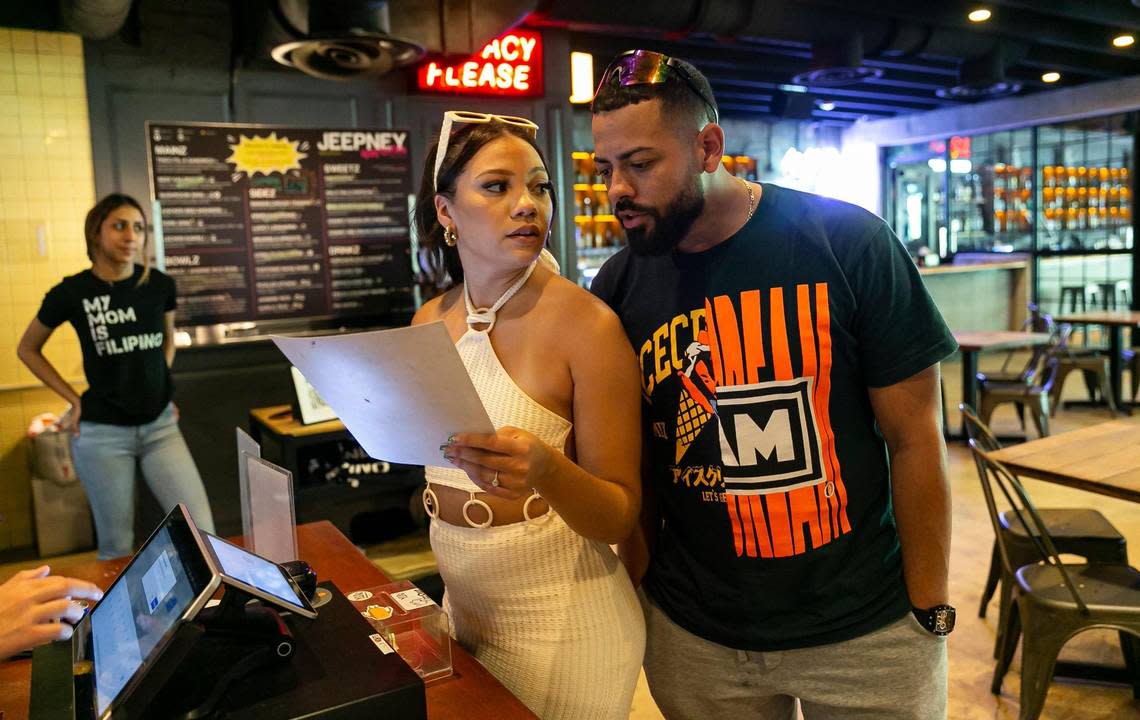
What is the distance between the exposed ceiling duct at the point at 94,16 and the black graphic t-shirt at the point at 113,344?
1.30 meters

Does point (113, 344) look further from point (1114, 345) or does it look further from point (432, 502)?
point (1114, 345)

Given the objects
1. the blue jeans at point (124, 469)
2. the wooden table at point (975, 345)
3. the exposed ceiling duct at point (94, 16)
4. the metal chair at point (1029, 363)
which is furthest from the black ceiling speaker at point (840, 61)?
the blue jeans at point (124, 469)

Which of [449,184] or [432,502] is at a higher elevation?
[449,184]

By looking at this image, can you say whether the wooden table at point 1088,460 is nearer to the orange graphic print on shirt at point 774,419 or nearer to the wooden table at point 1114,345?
the orange graphic print on shirt at point 774,419

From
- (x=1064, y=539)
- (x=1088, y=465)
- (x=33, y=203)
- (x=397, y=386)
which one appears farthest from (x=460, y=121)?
(x=33, y=203)

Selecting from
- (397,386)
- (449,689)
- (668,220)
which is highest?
(668,220)

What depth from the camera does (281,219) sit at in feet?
15.6

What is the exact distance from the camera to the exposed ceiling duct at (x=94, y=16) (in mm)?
3787

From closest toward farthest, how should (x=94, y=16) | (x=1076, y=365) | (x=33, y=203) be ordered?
1. (x=94, y=16)
2. (x=33, y=203)
3. (x=1076, y=365)

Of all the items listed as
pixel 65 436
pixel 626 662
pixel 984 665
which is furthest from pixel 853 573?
pixel 65 436

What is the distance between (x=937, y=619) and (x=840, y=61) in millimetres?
5870

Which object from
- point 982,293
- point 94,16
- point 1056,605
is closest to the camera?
point 1056,605

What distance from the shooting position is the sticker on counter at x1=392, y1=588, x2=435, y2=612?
132cm

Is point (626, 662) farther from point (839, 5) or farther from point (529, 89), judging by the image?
point (839, 5)
